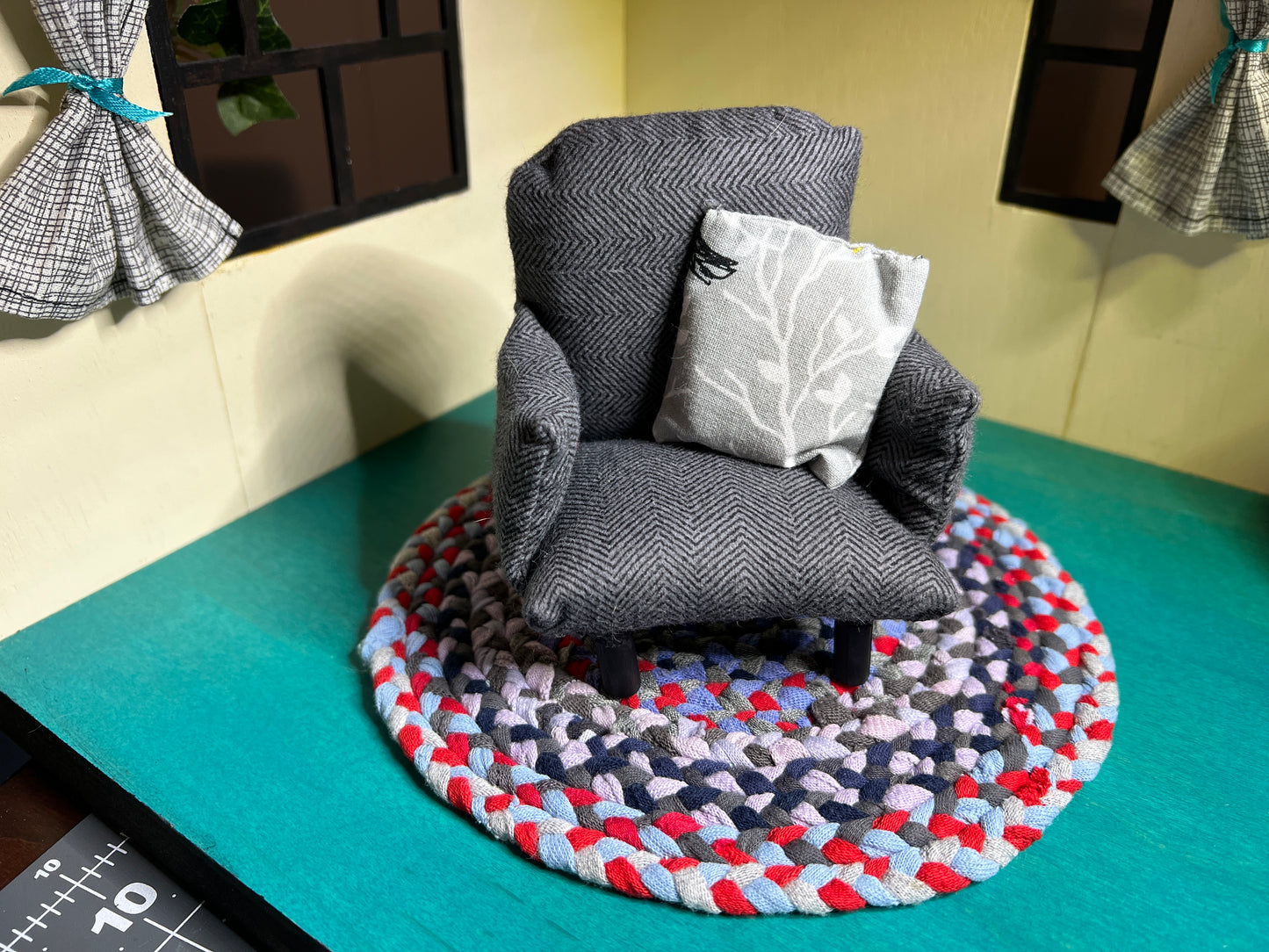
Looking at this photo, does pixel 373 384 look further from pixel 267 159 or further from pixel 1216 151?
pixel 1216 151

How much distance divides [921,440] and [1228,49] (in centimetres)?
103

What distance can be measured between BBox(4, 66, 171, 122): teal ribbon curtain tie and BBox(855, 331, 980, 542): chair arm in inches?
48.1

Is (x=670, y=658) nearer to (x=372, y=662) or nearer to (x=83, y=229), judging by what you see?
(x=372, y=662)

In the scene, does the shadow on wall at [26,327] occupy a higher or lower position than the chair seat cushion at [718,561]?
higher

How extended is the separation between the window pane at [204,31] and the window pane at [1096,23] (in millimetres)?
1605

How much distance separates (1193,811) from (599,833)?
2.80 ft

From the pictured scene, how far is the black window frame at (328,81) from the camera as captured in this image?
1.78 metres

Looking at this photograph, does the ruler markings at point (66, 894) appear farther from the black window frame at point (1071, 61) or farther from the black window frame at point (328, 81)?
the black window frame at point (1071, 61)

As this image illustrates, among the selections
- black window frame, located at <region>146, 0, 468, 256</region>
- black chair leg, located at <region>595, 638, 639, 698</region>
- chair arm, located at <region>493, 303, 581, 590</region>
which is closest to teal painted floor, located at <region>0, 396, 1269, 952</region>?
black chair leg, located at <region>595, 638, 639, 698</region>

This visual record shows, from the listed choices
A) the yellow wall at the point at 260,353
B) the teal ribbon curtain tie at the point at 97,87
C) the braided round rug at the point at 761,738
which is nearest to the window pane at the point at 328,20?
the yellow wall at the point at 260,353

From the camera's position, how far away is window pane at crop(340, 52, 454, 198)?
125 inches

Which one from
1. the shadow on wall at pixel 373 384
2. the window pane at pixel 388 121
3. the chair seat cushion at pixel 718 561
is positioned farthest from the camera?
the window pane at pixel 388 121

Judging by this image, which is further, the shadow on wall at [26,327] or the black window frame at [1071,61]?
the black window frame at [1071,61]

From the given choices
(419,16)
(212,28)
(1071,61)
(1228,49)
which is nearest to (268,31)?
(212,28)
